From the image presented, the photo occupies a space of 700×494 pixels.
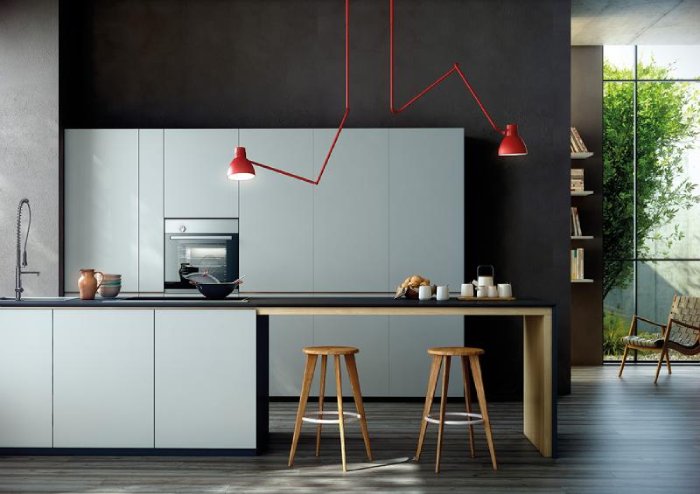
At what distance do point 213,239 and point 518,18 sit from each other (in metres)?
3.17

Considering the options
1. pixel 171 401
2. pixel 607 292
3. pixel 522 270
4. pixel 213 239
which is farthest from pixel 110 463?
pixel 607 292

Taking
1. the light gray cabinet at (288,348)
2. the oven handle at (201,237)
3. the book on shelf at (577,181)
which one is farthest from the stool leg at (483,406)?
the book on shelf at (577,181)

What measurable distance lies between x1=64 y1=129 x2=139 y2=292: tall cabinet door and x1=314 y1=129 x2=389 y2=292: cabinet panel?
148 cm

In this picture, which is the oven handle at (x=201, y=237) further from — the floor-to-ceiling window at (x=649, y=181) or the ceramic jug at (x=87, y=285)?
the floor-to-ceiling window at (x=649, y=181)

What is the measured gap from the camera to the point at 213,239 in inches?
245

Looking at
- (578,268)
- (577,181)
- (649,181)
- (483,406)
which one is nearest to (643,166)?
(649,181)

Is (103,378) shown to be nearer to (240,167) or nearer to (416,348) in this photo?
(240,167)

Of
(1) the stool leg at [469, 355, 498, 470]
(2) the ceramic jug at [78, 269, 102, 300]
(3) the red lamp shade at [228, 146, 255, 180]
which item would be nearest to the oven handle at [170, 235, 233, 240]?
(2) the ceramic jug at [78, 269, 102, 300]

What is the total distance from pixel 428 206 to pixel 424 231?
202 mm

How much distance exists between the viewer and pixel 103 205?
20.4 ft

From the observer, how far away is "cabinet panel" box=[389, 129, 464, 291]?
6.18m

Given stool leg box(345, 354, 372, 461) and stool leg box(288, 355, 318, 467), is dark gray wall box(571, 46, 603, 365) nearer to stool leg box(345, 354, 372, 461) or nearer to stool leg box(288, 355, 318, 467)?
stool leg box(345, 354, 372, 461)

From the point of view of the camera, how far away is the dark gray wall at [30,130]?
6.20m

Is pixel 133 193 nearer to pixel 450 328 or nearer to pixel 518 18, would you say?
pixel 450 328
